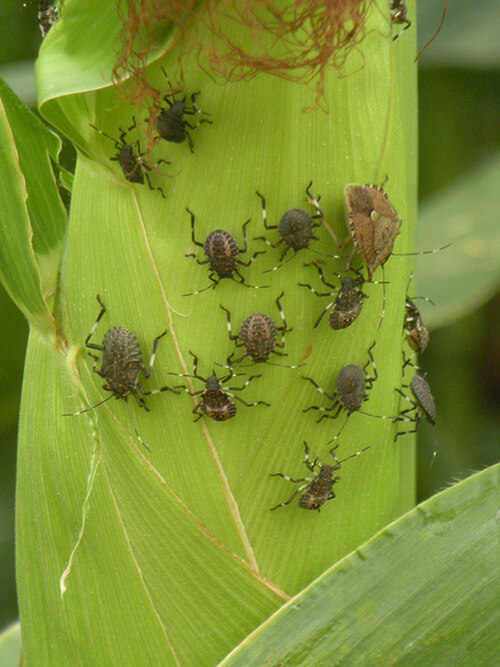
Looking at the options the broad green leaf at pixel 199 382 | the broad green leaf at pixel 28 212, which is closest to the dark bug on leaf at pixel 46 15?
the broad green leaf at pixel 28 212

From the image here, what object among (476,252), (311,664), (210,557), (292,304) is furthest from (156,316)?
(476,252)

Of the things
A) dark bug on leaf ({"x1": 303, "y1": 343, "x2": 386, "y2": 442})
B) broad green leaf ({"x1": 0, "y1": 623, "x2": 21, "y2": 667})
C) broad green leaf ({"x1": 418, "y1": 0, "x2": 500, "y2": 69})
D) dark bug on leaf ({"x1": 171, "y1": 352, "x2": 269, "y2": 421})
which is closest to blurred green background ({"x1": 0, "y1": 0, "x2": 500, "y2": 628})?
broad green leaf ({"x1": 418, "y1": 0, "x2": 500, "y2": 69})

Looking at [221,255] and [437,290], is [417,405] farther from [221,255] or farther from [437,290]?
[437,290]

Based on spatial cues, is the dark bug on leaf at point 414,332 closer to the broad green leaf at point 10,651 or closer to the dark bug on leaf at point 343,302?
the dark bug on leaf at point 343,302

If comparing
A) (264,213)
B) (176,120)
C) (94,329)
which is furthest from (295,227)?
(94,329)

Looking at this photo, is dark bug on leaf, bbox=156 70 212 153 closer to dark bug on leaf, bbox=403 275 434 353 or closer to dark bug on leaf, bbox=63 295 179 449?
dark bug on leaf, bbox=63 295 179 449

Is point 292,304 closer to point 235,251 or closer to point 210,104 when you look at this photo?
point 235,251
